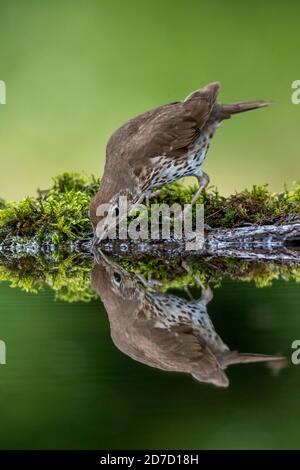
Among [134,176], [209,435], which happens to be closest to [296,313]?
[209,435]

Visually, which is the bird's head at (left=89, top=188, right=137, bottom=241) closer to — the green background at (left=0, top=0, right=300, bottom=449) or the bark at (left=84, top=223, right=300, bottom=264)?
the bark at (left=84, top=223, right=300, bottom=264)

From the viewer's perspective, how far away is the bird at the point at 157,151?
8.84 metres

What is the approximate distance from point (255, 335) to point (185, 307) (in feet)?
2.73

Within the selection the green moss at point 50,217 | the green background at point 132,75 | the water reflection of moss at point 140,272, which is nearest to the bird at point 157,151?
the green moss at point 50,217

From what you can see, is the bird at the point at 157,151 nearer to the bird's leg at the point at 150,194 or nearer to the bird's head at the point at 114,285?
the bird's leg at the point at 150,194

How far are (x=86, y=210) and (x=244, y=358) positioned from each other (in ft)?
16.5

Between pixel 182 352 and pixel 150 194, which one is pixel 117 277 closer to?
pixel 182 352

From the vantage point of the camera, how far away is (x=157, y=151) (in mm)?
8867

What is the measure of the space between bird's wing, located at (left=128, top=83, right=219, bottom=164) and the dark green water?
338 centimetres

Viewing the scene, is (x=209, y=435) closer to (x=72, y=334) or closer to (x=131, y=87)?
(x=72, y=334)

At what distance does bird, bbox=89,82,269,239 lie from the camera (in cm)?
884

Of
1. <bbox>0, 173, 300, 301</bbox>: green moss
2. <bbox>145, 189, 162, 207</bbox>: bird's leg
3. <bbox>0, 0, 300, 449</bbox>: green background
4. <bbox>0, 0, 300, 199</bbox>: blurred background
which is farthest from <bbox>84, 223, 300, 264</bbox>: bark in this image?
<bbox>0, 0, 300, 199</bbox>: blurred background

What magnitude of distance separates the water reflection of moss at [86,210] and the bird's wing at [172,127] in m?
0.86
